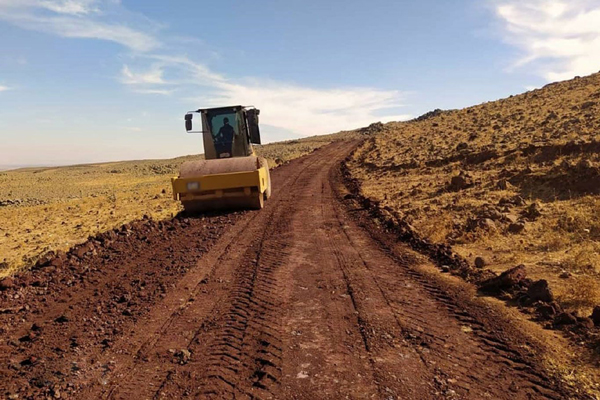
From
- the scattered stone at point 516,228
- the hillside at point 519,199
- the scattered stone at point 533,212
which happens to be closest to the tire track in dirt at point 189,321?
the hillside at point 519,199

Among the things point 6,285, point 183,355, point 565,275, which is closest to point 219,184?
point 6,285

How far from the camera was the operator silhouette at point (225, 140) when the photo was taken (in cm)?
1408

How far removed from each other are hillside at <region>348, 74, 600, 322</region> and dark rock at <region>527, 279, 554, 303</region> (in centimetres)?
21

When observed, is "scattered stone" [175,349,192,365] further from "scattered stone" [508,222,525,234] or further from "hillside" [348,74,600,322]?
"scattered stone" [508,222,525,234]

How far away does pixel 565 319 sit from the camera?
14.7 feet

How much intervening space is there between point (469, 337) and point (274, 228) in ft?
20.1

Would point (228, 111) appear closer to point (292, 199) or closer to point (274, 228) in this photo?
point (292, 199)

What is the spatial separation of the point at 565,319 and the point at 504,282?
3.65 ft

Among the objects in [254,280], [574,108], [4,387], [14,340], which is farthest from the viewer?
[574,108]

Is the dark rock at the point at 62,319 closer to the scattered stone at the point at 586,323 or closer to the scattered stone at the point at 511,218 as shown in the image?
the scattered stone at the point at 586,323

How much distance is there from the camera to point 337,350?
4.03m

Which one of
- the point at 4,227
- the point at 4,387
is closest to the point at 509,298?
the point at 4,387

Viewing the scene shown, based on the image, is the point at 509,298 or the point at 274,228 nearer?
the point at 509,298

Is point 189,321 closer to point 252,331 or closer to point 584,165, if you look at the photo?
point 252,331
